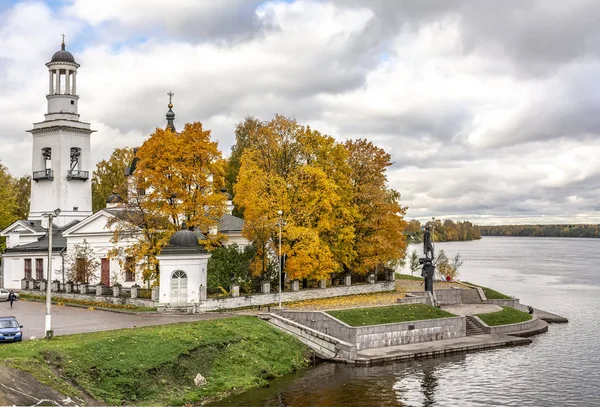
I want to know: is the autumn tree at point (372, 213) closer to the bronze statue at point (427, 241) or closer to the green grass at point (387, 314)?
the bronze statue at point (427, 241)

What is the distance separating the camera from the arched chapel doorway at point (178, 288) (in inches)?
1668

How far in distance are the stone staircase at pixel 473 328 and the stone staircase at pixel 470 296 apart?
9.46 m

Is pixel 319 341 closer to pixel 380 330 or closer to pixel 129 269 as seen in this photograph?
pixel 380 330

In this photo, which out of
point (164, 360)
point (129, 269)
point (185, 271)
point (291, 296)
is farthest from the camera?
point (129, 269)

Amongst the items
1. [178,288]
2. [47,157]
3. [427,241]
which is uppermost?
[47,157]

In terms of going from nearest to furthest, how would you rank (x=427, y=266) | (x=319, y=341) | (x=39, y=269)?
(x=319, y=341)
(x=427, y=266)
(x=39, y=269)

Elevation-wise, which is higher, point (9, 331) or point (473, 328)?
point (9, 331)

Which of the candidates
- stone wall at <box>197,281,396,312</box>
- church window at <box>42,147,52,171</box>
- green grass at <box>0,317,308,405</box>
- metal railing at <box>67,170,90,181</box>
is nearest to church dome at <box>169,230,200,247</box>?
stone wall at <box>197,281,396,312</box>

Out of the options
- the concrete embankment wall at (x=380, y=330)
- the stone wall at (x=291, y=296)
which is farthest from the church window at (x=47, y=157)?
the concrete embankment wall at (x=380, y=330)

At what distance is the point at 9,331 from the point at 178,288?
13262 mm

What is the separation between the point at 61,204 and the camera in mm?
66000

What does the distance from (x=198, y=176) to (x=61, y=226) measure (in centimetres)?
2601

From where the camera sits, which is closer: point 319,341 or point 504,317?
point 319,341

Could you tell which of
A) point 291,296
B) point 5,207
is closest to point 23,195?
point 5,207
